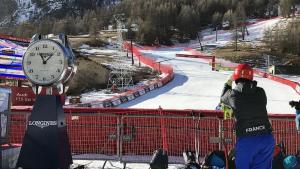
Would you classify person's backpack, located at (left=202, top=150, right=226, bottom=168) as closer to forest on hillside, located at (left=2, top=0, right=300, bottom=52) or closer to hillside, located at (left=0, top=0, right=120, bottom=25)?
forest on hillside, located at (left=2, top=0, right=300, bottom=52)

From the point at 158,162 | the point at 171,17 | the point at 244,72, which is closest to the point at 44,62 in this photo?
the point at 158,162

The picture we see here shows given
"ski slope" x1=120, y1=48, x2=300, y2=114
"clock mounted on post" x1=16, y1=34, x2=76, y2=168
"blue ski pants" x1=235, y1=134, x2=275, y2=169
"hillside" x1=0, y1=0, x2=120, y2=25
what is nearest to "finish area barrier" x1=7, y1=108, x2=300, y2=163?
"clock mounted on post" x1=16, y1=34, x2=76, y2=168

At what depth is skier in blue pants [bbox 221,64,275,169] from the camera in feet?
18.8

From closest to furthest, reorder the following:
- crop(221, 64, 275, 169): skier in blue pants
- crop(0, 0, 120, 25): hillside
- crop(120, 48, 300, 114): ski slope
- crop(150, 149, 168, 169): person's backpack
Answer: crop(221, 64, 275, 169): skier in blue pants → crop(150, 149, 168, 169): person's backpack → crop(120, 48, 300, 114): ski slope → crop(0, 0, 120, 25): hillside

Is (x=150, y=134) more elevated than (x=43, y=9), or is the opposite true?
(x=150, y=134)

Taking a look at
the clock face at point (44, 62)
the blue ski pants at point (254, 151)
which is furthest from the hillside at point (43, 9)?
the blue ski pants at point (254, 151)

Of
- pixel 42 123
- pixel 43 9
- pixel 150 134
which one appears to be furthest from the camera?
pixel 43 9

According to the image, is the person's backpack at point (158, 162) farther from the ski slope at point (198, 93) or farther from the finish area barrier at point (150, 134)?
the ski slope at point (198, 93)

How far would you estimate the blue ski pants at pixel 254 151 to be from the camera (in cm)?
573

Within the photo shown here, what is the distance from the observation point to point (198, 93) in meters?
36.3

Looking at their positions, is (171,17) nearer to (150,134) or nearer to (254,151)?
(150,134)

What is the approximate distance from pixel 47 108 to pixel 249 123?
2894mm

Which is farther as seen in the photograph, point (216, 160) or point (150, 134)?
point (150, 134)

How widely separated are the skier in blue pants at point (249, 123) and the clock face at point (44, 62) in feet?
8.07
